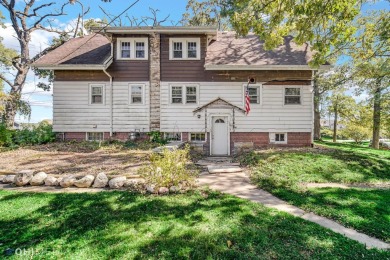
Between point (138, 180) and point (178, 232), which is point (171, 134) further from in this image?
point (178, 232)

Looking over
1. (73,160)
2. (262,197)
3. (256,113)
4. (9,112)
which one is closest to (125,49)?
(73,160)

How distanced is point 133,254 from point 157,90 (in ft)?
33.9

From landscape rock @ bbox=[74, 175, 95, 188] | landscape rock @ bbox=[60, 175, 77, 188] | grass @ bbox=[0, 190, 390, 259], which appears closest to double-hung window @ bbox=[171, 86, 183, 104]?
landscape rock @ bbox=[74, 175, 95, 188]

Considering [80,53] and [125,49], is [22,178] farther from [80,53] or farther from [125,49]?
[80,53]

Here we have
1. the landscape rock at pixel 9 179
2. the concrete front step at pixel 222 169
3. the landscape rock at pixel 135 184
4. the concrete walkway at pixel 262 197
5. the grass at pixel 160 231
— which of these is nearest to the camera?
the grass at pixel 160 231

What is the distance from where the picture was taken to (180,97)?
41.8ft

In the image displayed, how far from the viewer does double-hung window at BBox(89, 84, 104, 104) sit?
12.7 metres

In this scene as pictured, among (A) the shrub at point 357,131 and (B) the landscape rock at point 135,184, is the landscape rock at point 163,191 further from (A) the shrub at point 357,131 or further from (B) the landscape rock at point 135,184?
(A) the shrub at point 357,131

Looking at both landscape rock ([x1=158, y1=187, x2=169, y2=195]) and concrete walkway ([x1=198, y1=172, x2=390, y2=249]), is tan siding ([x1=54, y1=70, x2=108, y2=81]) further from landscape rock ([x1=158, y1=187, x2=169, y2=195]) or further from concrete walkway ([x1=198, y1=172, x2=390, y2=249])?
landscape rock ([x1=158, y1=187, x2=169, y2=195])

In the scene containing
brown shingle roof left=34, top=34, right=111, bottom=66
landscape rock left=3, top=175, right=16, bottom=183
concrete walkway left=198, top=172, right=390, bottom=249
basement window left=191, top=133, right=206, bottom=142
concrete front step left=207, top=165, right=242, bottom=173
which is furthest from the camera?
basement window left=191, top=133, right=206, bottom=142

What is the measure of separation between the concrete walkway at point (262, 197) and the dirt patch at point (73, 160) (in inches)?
106

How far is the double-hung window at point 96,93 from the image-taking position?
1274 centimetres

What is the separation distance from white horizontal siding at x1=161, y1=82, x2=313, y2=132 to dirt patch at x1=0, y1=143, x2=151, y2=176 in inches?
147

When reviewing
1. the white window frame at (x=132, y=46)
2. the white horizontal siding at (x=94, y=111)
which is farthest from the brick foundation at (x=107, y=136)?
the white window frame at (x=132, y=46)
